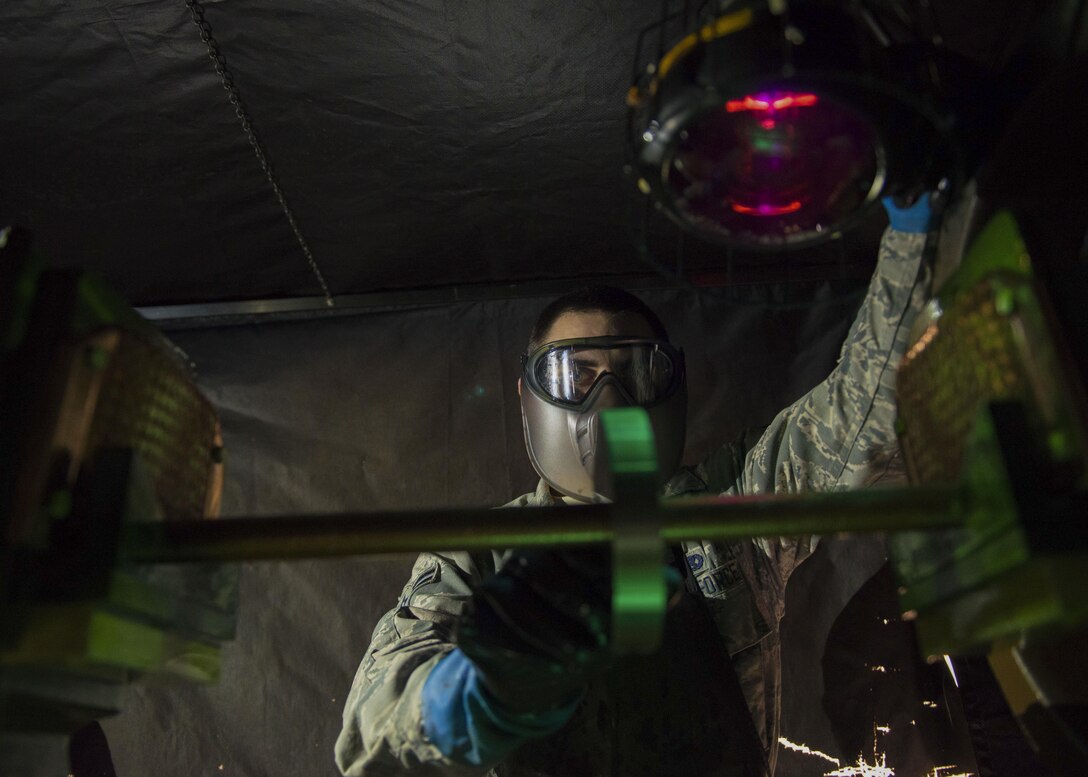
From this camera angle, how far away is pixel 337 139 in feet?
6.33

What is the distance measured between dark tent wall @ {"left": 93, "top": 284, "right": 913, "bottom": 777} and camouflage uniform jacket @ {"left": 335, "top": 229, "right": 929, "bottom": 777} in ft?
1.22

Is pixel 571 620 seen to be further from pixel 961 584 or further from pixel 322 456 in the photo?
pixel 322 456

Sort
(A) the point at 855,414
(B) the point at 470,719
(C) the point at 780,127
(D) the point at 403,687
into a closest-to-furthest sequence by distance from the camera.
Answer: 1. (C) the point at 780,127
2. (B) the point at 470,719
3. (D) the point at 403,687
4. (A) the point at 855,414

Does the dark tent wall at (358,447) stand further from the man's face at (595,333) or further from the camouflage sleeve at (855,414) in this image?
the camouflage sleeve at (855,414)

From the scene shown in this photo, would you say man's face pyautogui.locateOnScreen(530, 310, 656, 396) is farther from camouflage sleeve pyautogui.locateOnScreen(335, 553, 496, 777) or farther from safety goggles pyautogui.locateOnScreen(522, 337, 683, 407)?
camouflage sleeve pyautogui.locateOnScreen(335, 553, 496, 777)

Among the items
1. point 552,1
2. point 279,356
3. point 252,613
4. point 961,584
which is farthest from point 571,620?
point 279,356

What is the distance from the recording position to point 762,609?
1.80m

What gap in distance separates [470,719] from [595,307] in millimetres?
1229

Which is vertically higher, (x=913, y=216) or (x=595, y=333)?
(x=595, y=333)

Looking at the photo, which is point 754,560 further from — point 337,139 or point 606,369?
point 337,139

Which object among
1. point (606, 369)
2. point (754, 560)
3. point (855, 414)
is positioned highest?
point (606, 369)

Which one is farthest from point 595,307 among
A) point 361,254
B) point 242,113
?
point 242,113

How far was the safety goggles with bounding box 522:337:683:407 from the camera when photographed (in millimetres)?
1986

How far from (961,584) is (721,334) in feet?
6.05
